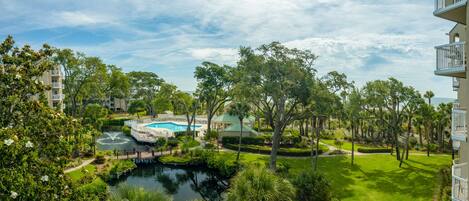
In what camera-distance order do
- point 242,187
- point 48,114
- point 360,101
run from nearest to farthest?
point 48,114 → point 242,187 → point 360,101

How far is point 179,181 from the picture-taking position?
35.4 m

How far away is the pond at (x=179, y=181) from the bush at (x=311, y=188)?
337 inches

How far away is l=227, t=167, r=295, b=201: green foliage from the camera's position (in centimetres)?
1903

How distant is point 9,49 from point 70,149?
3.84 meters

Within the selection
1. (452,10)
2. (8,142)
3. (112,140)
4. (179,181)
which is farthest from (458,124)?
(112,140)

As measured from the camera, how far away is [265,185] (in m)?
19.5

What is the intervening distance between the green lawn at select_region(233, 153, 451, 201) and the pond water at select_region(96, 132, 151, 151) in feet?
52.7

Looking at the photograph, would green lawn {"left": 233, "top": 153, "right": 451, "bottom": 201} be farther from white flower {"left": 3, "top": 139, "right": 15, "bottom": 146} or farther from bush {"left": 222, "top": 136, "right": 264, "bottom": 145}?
white flower {"left": 3, "top": 139, "right": 15, "bottom": 146}

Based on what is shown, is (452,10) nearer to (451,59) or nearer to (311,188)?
(451,59)

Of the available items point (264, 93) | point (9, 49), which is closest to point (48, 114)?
point (9, 49)

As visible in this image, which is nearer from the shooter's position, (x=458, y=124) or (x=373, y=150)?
(x=458, y=124)

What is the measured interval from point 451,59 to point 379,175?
26.1m

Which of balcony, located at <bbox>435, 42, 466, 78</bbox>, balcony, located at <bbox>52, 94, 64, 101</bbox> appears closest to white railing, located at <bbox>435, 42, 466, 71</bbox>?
balcony, located at <bbox>435, 42, 466, 78</bbox>

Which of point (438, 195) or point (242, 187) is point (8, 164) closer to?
point (242, 187)
